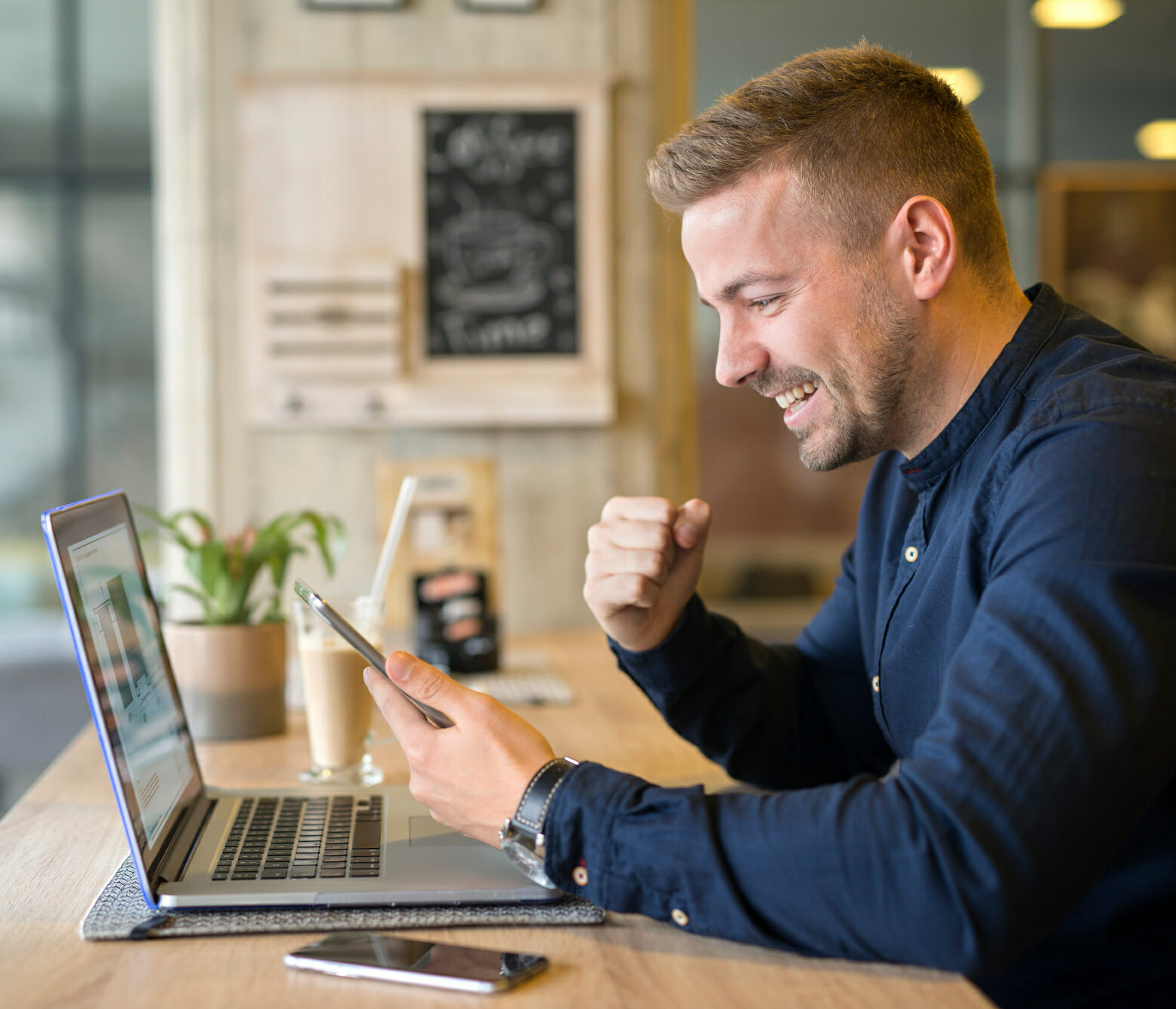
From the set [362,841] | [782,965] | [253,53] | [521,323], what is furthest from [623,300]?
[782,965]

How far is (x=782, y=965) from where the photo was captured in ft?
2.35

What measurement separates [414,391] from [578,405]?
34cm

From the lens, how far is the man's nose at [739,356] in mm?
1100

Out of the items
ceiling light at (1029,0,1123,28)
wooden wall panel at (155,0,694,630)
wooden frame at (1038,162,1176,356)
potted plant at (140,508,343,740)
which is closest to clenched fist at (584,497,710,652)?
potted plant at (140,508,343,740)

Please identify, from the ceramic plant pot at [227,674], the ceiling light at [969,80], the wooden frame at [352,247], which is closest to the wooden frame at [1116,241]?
the ceiling light at [969,80]

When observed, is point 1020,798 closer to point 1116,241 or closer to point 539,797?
point 539,797

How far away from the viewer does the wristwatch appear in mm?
777

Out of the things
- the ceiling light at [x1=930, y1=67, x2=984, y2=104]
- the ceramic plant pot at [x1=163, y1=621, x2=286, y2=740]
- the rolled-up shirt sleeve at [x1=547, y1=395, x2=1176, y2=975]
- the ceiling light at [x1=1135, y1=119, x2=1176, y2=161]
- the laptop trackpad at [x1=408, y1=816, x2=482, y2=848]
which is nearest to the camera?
the rolled-up shirt sleeve at [x1=547, y1=395, x2=1176, y2=975]

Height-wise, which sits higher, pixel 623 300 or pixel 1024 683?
pixel 623 300

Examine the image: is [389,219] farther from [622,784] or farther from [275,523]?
[622,784]

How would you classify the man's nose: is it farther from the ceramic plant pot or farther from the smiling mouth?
the ceramic plant pot

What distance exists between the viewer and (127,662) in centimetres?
90

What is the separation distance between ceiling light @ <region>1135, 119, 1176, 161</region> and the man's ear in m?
2.67

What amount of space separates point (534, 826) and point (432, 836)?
18cm
